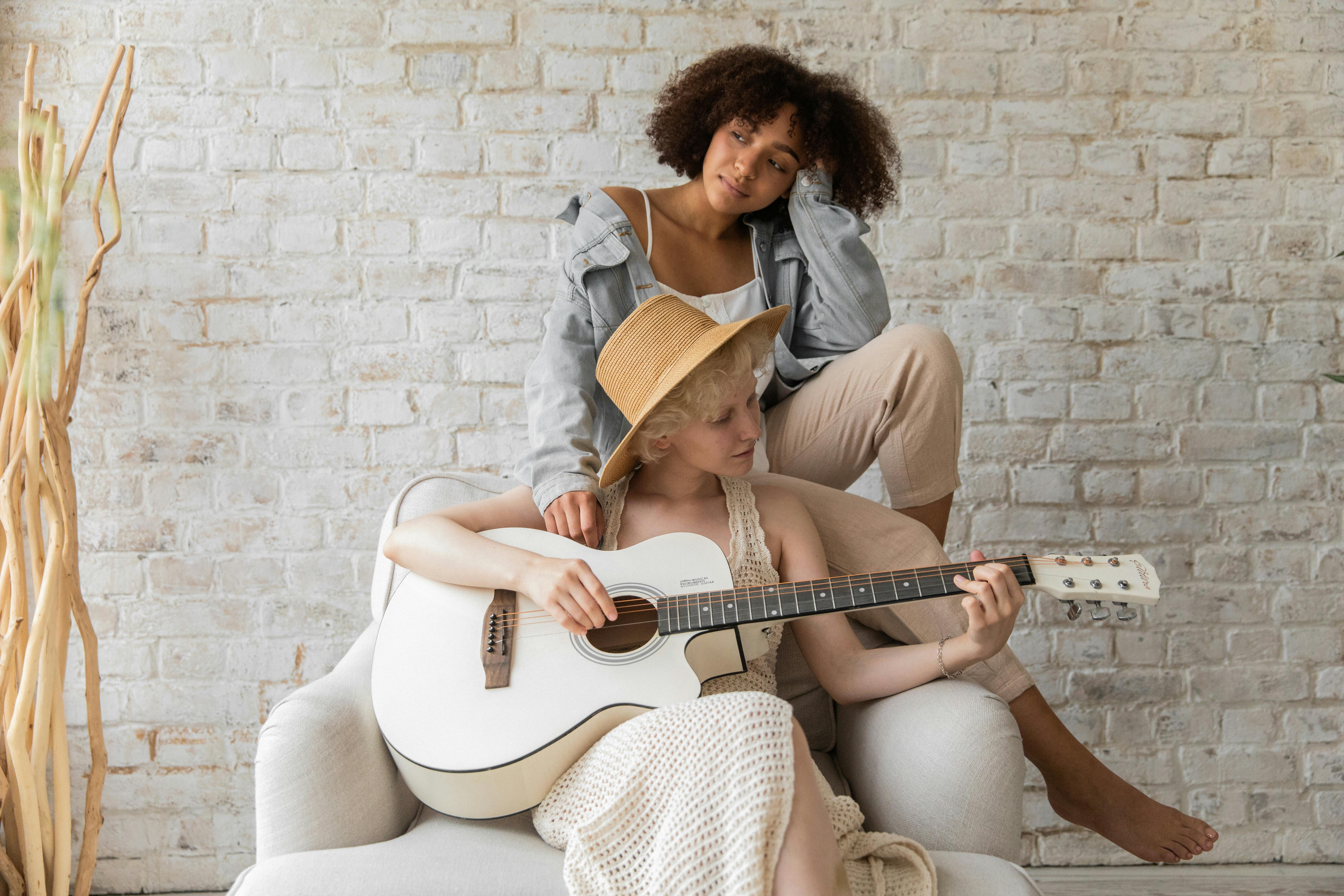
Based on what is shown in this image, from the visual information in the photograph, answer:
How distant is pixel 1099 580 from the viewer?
3.53 feet

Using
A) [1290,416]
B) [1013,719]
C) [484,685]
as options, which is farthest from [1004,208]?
[484,685]

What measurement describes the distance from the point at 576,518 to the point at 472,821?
1.41ft

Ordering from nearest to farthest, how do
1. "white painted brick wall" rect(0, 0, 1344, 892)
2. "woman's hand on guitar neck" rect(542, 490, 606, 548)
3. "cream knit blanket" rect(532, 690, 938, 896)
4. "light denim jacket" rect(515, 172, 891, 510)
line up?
"cream knit blanket" rect(532, 690, 938, 896)
"woman's hand on guitar neck" rect(542, 490, 606, 548)
"light denim jacket" rect(515, 172, 891, 510)
"white painted brick wall" rect(0, 0, 1344, 892)

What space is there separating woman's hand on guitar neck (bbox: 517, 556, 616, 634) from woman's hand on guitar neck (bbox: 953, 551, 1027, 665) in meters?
0.44

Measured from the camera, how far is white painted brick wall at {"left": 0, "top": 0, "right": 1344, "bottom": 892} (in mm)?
1985

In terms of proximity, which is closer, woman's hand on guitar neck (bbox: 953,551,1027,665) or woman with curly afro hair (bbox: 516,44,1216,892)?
woman's hand on guitar neck (bbox: 953,551,1027,665)

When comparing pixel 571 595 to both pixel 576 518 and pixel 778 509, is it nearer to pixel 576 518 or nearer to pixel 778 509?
pixel 576 518

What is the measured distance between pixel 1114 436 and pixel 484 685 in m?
1.60

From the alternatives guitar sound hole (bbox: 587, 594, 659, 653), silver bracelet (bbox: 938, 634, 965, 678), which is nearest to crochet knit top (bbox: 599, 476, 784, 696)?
guitar sound hole (bbox: 587, 594, 659, 653)

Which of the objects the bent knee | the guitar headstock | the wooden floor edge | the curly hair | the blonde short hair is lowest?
the wooden floor edge

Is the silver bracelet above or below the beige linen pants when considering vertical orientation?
below

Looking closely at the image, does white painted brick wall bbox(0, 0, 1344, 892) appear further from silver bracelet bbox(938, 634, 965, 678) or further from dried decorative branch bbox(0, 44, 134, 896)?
silver bracelet bbox(938, 634, 965, 678)

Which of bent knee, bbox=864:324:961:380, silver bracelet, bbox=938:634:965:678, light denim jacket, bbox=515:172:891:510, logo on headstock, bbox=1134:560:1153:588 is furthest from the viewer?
light denim jacket, bbox=515:172:891:510

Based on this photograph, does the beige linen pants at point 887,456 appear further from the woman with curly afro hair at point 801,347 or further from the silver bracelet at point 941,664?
the silver bracelet at point 941,664
